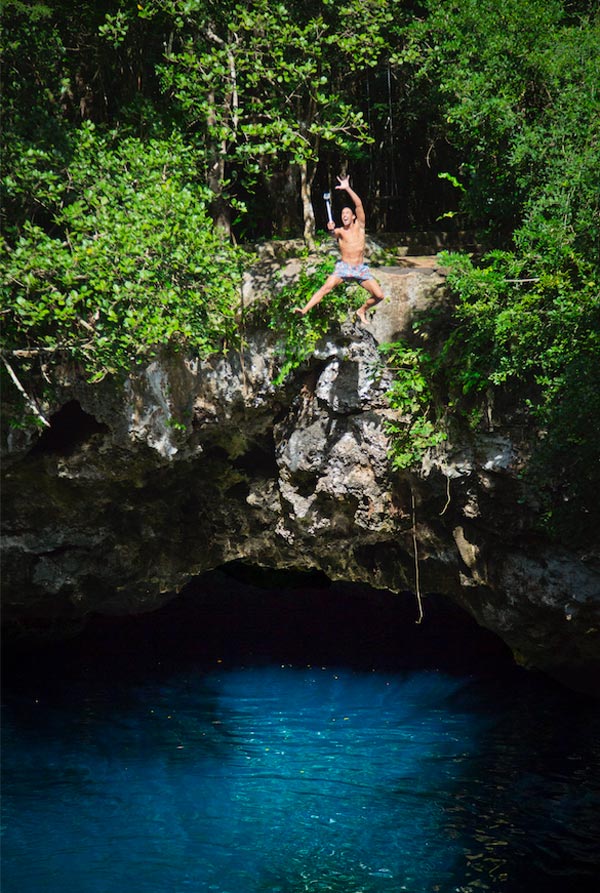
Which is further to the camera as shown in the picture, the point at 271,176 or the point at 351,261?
the point at 271,176

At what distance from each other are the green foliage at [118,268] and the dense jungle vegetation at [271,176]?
3cm

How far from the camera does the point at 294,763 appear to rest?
10.1 m

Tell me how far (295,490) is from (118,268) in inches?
138

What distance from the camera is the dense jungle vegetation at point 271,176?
29.5 ft

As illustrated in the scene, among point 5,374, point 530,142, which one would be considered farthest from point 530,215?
point 5,374

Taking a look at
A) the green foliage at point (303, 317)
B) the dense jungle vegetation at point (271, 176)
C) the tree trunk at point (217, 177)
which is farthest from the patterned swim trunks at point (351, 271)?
the tree trunk at point (217, 177)

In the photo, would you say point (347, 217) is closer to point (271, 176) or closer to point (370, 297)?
point (370, 297)

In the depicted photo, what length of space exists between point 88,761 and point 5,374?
14.4ft

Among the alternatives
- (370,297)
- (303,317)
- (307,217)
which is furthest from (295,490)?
(307,217)

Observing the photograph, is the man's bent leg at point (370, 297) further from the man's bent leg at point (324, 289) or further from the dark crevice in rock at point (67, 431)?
the dark crevice in rock at point (67, 431)

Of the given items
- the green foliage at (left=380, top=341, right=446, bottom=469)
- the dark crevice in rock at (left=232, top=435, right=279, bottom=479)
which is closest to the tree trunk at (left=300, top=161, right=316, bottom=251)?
the green foliage at (left=380, top=341, right=446, bottom=469)

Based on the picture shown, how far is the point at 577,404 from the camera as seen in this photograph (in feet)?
27.6

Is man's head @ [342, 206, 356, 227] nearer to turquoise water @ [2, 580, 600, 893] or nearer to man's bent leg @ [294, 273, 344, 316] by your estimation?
man's bent leg @ [294, 273, 344, 316]

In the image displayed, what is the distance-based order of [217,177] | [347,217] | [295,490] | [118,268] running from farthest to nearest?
1. [295,490]
2. [217,177]
3. [347,217]
4. [118,268]
